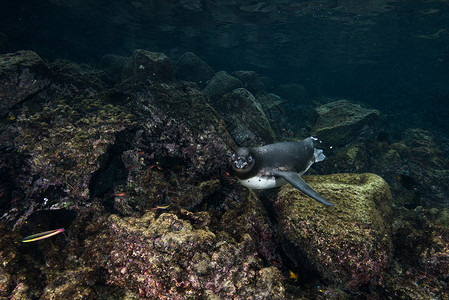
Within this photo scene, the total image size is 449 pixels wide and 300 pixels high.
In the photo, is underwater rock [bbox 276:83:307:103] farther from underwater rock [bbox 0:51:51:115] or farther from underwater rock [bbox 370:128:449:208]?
underwater rock [bbox 0:51:51:115]

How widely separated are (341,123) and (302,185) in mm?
8326

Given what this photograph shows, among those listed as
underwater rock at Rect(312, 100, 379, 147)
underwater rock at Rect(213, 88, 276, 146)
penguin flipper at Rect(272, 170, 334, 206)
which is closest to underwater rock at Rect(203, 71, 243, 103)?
underwater rock at Rect(213, 88, 276, 146)

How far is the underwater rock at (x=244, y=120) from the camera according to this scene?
7.46 m

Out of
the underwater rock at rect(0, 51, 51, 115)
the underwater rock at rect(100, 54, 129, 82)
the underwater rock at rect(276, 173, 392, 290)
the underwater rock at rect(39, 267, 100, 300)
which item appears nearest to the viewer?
the underwater rock at rect(39, 267, 100, 300)

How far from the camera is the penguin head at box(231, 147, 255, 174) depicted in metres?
3.46

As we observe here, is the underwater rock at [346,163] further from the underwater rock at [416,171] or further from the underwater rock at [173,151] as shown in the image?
the underwater rock at [173,151]

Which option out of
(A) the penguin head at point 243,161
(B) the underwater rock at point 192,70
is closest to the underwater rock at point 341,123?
(A) the penguin head at point 243,161

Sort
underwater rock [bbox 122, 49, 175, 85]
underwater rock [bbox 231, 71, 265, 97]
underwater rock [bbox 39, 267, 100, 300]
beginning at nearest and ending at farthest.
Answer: underwater rock [bbox 39, 267, 100, 300] < underwater rock [bbox 122, 49, 175, 85] < underwater rock [bbox 231, 71, 265, 97]

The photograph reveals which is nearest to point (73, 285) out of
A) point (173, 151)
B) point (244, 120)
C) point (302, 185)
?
point (173, 151)

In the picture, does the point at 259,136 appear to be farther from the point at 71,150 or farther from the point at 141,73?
the point at 141,73

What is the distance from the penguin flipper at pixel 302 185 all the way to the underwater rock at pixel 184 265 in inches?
46.0

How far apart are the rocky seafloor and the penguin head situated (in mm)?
788

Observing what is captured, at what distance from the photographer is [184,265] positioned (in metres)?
2.56

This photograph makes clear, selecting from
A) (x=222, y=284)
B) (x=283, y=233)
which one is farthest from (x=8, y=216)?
(x=283, y=233)
